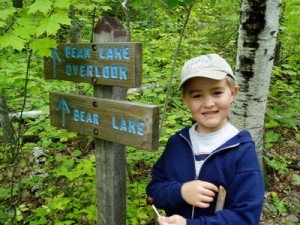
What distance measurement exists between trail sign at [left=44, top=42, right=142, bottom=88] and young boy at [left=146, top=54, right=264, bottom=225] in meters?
0.33

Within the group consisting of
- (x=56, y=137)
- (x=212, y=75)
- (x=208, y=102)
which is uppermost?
(x=212, y=75)

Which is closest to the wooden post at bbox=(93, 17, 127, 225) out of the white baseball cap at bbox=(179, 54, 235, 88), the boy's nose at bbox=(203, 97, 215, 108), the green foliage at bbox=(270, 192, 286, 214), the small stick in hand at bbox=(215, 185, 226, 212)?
the white baseball cap at bbox=(179, 54, 235, 88)

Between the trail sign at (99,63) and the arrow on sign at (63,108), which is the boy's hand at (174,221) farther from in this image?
the arrow on sign at (63,108)

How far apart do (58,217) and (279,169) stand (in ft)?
9.38

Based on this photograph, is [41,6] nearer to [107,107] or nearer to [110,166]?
[107,107]

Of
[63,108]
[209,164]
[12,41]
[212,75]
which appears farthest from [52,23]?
[209,164]

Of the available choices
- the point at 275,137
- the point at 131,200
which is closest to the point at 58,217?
the point at 131,200

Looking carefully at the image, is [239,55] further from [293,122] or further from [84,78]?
[293,122]

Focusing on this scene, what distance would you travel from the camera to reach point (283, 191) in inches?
167

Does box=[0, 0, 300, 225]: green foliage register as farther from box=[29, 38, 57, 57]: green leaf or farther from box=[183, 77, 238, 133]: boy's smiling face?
box=[183, 77, 238, 133]: boy's smiling face

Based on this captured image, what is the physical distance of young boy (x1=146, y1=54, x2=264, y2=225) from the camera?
1.53 meters

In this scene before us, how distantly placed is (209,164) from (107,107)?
2.49ft

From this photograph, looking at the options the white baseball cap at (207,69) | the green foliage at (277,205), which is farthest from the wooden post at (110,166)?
the green foliage at (277,205)

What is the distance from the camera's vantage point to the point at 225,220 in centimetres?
151
